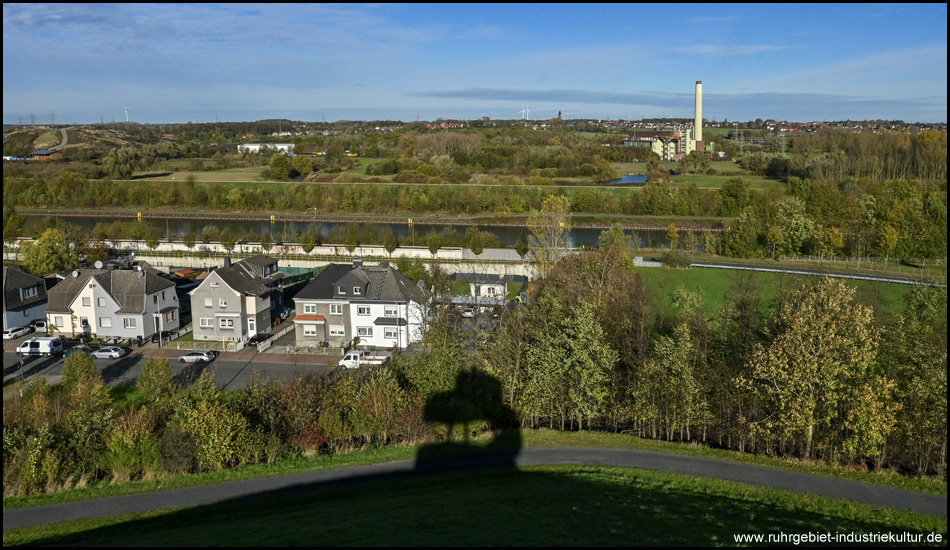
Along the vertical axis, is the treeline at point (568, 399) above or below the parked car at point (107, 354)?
above

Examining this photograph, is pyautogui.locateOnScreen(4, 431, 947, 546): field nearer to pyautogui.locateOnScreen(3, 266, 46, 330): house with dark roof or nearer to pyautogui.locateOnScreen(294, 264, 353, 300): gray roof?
pyautogui.locateOnScreen(294, 264, 353, 300): gray roof

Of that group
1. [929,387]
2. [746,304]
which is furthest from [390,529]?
[746,304]

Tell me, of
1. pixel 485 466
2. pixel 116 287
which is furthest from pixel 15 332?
pixel 485 466

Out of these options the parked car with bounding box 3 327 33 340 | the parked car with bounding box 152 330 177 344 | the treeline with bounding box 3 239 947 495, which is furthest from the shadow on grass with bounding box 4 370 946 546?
the parked car with bounding box 3 327 33 340

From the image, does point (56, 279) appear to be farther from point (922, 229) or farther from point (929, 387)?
point (922, 229)

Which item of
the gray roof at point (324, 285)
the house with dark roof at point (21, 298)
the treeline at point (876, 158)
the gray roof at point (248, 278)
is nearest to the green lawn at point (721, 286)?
the gray roof at point (324, 285)

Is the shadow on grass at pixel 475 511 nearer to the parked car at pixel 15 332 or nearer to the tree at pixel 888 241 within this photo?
the parked car at pixel 15 332

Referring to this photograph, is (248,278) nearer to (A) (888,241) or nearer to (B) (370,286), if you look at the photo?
(B) (370,286)
